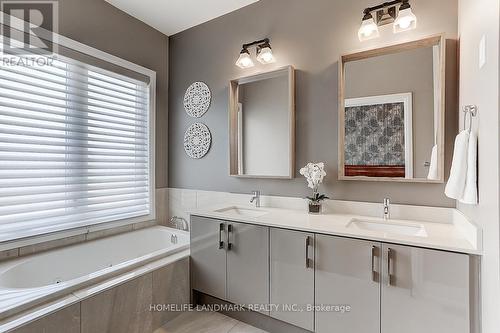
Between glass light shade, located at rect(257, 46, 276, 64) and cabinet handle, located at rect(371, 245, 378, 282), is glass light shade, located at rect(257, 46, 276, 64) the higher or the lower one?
the higher one

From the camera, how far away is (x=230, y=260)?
200 centimetres

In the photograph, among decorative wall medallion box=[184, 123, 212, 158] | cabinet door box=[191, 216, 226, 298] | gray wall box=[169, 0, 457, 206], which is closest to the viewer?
gray wall box=[169, 0, 457, 206]

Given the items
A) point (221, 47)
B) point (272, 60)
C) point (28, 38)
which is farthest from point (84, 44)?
point (272, 60)

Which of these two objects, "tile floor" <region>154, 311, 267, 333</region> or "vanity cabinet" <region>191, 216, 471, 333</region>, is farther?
"tile floor" <region>154, 311, 267, 333</region>

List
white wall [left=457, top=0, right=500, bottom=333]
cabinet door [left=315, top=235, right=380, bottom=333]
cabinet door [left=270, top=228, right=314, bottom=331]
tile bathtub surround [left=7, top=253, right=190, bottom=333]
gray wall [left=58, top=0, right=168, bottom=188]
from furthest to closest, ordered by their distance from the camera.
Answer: gray wall [left=58, top=0, right=168, bottom=188] → cabinet door [left=270, top=228, right=314, bottom=331] → cabinet door [left=315, top=235, right=380, bottom=333] → tile bathtub surround [left=7, top=253, right=190, bottom=333] → white wall [left=457, top=0, right=500, bottom=333]

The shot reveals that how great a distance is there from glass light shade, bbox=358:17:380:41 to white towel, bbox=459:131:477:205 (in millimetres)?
1009

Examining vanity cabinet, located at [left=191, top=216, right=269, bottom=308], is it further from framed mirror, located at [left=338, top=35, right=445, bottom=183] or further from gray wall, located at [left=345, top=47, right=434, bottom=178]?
gray wall, located at [left=345, top=47, right=434, bottom=178]

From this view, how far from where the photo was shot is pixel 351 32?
2.02 meters

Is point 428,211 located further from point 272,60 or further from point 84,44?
point 84,44

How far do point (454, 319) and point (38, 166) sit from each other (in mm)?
2885

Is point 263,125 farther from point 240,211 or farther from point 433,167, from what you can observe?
point 433,167

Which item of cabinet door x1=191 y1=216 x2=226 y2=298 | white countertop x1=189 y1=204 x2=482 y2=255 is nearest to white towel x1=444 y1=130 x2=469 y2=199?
white countertop x1=189 y1=204 x2=482 y2=255

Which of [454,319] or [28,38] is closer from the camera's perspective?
[454,319]

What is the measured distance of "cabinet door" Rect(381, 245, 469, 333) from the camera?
4.17ft
